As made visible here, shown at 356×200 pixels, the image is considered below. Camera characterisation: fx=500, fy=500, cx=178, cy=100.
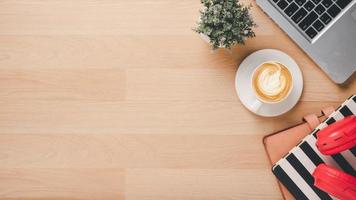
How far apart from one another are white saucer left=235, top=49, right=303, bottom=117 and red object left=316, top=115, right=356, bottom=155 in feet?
0.35

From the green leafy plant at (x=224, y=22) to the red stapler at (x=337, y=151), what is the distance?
25 centimetres

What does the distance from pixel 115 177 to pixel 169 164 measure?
12 centimetres

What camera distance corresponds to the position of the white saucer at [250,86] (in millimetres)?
1036

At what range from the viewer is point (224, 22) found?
38.1 inches

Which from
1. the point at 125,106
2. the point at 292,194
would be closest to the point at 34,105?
the point at 125,106

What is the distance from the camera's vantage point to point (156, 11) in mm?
1067

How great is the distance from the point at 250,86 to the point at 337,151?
217 mm

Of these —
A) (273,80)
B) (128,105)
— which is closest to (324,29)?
(273,80)

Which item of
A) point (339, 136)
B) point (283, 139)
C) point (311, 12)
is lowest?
point (283, 139)

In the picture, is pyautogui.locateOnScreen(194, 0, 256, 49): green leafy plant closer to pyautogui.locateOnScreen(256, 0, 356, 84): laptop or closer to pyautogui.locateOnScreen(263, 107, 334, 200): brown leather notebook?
pyautogui.locateOnScreen(256, 0, 356, 84): laptop

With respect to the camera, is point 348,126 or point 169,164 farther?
point 169,164

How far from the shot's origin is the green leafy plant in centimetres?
97

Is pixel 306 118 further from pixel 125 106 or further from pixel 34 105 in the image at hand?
pixel 34 105

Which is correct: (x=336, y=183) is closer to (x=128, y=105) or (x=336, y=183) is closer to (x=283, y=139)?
(x=283, y=139)
